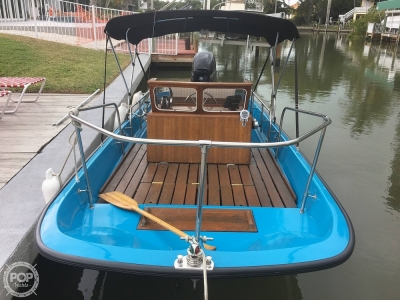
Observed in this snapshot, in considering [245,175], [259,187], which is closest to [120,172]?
[245,175]

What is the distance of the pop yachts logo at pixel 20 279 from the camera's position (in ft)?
8.07

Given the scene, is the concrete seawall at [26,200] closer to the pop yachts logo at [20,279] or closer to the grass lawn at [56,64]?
the pop yachts logo at [20,279]

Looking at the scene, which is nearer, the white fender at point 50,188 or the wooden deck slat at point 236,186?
the white fender at point 50,188

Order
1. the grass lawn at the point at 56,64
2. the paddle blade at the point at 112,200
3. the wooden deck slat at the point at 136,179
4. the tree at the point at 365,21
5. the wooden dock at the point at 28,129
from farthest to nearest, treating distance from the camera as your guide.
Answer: the tree at the point at 365,21 → the grass lawn at the point at 56,64 → the wooden dock at the point at 28,129 → the wooden deck slat at the point at 136,179 → the paddle blade at the point at 112,200

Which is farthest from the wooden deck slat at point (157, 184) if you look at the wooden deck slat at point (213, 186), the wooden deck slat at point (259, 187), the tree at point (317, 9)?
the tree at point (317, 9)

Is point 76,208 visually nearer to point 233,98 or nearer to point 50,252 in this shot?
point 50,252

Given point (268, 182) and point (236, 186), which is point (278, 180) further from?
point (236, 186)

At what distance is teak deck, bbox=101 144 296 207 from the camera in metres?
3.37

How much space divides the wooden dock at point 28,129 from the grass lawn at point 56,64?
964mm

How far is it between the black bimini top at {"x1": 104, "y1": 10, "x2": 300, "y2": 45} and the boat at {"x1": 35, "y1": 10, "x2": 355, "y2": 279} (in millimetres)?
17

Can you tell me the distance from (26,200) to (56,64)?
26.7ft

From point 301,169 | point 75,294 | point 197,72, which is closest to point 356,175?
point 301,169

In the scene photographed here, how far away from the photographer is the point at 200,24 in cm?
457

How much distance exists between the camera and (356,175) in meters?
5.68
